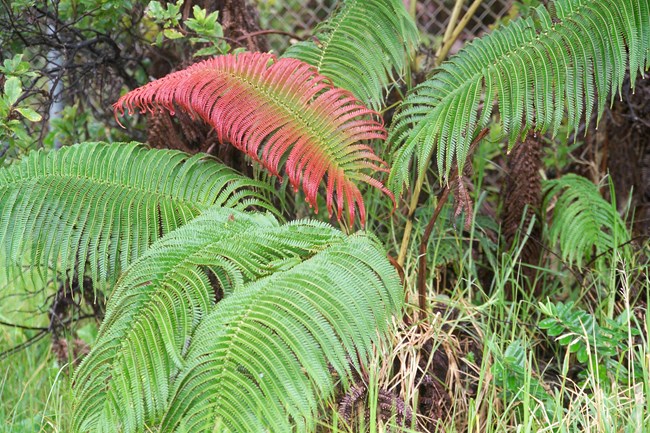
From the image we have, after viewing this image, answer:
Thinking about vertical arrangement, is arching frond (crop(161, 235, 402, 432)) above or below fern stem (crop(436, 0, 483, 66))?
below

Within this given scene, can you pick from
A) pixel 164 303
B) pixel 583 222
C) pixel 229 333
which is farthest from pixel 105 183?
pixel 583 222

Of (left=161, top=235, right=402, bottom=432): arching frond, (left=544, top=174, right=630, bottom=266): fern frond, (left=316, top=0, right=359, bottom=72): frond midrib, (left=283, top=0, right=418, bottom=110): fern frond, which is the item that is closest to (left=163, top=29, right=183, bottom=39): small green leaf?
(left=283, top=0, right=418, bottom=110): fern frond

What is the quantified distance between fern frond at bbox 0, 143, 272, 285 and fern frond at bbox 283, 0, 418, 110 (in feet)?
1.51

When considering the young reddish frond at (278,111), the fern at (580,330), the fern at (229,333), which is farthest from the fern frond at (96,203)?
the fern at (580,330)

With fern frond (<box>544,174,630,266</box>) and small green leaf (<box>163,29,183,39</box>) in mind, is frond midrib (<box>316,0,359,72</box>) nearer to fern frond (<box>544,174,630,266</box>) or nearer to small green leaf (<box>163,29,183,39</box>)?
small green leaf (<box>163,29,183,39</box>)

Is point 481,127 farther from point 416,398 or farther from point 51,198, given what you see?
point 51,198

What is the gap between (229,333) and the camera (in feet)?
5.26

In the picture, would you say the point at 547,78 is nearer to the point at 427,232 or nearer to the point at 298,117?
the point at 427,232

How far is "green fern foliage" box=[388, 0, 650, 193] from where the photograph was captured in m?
2.12

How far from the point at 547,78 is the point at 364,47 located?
622mm

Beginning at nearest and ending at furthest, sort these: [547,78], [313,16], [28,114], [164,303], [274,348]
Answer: [274,348] → [164,303] → [547,78] → [28,114] → [313,16]

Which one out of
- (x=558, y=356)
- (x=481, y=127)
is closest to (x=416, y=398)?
(x=558, y=356)

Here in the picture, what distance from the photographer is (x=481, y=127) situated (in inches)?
86.7

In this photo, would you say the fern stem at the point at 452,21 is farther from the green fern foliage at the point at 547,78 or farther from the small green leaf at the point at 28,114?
the small green leaf at the point at 28,114
